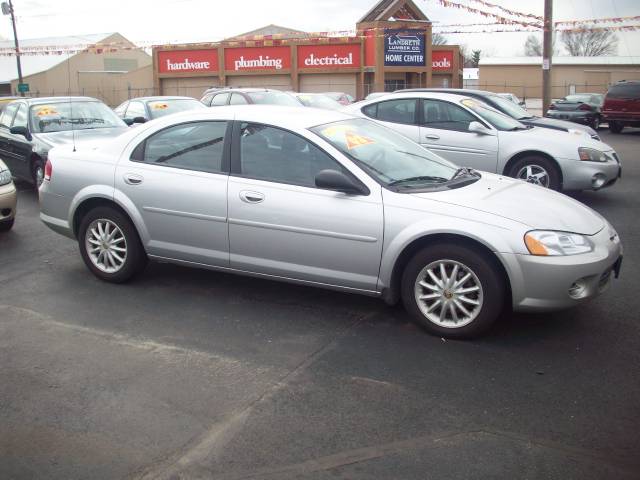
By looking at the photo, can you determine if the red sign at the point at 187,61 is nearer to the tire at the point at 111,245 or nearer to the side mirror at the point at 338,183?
the tire at the point at 111,245

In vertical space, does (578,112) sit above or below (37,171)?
above

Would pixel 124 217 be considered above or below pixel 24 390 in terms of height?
above

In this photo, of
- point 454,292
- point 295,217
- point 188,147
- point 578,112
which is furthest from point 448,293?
point 578,112

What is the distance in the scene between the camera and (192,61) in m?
36.7

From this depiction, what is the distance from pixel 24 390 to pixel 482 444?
2.69 meters


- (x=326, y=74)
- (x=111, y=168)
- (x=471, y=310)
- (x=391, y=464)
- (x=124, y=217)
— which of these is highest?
(x=326, y=74)

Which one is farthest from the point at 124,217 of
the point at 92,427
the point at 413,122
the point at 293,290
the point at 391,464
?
the point at 413,122

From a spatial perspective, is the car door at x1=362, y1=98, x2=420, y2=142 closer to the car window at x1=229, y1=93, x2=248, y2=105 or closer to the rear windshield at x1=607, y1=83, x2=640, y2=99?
the car window at x1=229, y1=93, x2=248, y2=105

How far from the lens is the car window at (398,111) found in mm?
10219

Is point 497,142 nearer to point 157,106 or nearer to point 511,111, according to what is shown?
point 511,111

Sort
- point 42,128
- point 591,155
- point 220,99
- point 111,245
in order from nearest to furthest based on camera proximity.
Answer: point 111,245, point 591,155, point 42,128, point 220,99

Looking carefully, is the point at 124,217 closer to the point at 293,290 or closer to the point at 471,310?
the point at 293,290

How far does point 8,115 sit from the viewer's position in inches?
462

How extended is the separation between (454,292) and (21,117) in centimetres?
910
